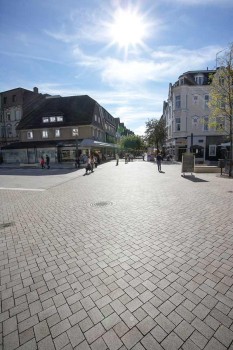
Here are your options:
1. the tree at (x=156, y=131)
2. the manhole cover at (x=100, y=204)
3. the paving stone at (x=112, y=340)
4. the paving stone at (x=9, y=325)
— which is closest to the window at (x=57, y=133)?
the tree at (x=156, y=131)

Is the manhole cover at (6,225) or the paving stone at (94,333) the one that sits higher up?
the manhole cover at (6,225)

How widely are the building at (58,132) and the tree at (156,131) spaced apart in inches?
442

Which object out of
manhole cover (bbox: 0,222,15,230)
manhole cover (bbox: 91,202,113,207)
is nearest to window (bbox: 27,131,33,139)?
manhole cover (bbox: 91,202,113,207)

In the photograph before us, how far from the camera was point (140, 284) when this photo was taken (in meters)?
3.33

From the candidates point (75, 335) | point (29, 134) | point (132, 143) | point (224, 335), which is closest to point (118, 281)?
point (75, 335)

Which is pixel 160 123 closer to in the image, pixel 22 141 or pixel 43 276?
pixel 22 141

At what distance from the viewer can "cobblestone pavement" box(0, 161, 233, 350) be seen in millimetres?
2443

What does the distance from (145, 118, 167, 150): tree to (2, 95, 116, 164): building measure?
11229 millimetres

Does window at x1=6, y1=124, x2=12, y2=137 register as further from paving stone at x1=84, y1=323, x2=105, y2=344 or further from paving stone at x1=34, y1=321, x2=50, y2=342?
paving stone at x1=84, y1=323, x2=105, y2=344

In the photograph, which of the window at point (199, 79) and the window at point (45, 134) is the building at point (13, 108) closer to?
→ the window at point (45, 134)

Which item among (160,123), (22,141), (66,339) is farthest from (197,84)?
(66,339)

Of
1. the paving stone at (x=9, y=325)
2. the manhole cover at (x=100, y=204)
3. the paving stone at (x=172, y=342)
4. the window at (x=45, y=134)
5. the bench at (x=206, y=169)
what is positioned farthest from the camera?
the window at (x=45, y=134)

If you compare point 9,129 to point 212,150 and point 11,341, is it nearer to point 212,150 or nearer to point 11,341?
point 212,150

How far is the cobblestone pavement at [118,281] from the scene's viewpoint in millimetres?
2443
